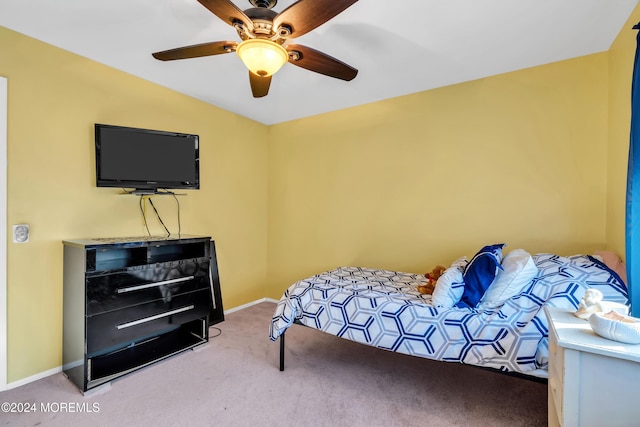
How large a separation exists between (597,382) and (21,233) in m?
3.24

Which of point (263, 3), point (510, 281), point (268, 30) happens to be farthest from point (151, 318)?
point (510, 281)

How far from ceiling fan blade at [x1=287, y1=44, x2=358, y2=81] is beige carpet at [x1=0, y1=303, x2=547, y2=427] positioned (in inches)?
82.3

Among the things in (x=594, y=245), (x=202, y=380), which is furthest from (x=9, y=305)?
(x=594, y=245)

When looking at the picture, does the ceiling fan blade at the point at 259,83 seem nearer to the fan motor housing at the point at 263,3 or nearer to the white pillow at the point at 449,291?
the fan motor housing at the point at 263,3

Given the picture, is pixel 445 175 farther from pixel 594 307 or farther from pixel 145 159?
pixel 145 159

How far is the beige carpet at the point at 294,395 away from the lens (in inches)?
69.2

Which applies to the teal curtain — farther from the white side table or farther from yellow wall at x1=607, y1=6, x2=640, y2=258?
yellow wall at x1=607, y1=6, x2=640, y2=258

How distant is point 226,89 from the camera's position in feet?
9.67

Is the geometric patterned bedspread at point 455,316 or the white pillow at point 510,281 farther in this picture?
the white pillow at point 510,281

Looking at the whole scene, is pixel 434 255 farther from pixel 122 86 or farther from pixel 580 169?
pixel 122 86

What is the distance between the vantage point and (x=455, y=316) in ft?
5.93

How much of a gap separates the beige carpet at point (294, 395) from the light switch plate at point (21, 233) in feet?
3.28

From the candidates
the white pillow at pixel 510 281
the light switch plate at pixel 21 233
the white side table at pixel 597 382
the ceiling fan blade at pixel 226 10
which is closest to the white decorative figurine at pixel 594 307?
the white side table at pixel 597 382

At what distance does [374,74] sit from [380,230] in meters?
1.53
